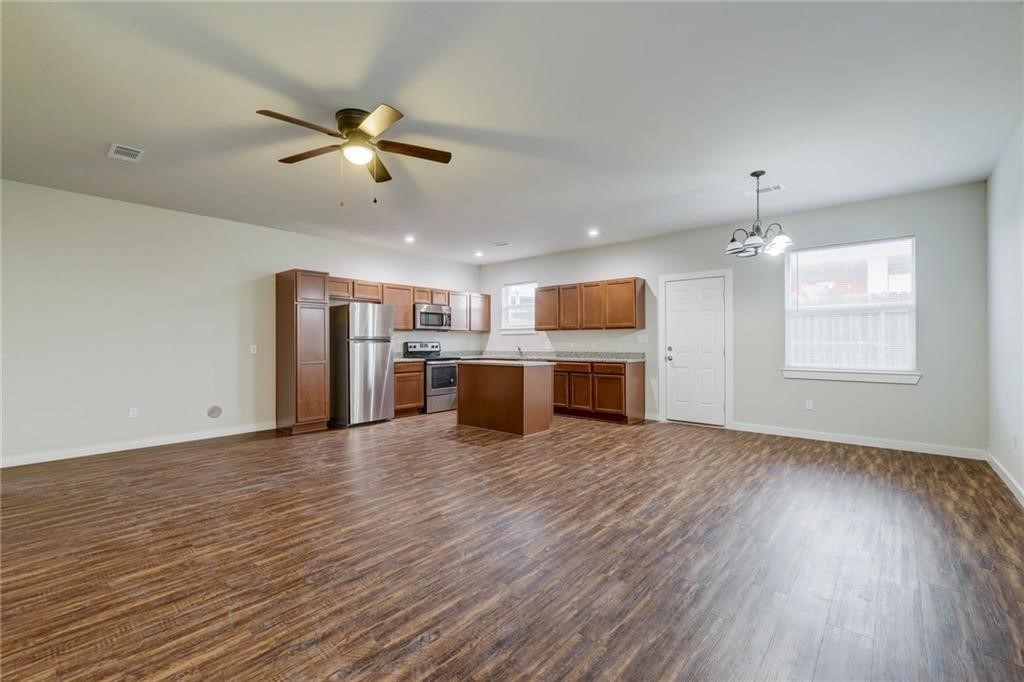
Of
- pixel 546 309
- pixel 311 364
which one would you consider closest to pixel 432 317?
pixel 546 309

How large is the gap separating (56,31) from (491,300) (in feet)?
22.5

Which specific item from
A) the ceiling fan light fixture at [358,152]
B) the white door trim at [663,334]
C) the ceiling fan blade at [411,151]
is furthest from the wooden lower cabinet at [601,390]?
the ceiling fan light fixture at [358,152]

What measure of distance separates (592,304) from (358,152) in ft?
15.2

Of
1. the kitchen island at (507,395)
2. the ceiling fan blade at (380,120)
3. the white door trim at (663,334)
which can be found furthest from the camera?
the white door trim at (663,334)

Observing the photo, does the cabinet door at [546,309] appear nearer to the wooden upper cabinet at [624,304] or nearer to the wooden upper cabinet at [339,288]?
the wooden upper cabinet at [624,304]

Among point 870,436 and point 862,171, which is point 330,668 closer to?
point 862,171

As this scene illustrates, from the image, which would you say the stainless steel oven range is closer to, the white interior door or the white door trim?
the white door trim

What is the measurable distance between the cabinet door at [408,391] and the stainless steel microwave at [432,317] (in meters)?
0.91

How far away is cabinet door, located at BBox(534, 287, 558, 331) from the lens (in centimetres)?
738

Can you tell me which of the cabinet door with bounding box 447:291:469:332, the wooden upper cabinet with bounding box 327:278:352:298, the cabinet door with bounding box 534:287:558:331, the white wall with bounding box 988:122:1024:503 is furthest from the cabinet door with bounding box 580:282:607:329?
the white wall with bounding box 988:122:1024:503

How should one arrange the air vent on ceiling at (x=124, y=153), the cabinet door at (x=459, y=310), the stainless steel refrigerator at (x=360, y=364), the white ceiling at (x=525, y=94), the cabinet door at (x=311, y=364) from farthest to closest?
the cabinet door at (x=459, y=310), the stainless steel refrigerator at (x=360, y=364), the cabinet door at (x=311, y=364), the air vent on ceiling at (x=124, y=153), the white ceiling at (x=525, y=94)

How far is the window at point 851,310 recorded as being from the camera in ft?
15.3

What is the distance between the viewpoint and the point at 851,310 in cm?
492

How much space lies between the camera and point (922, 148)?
3.52 metres
